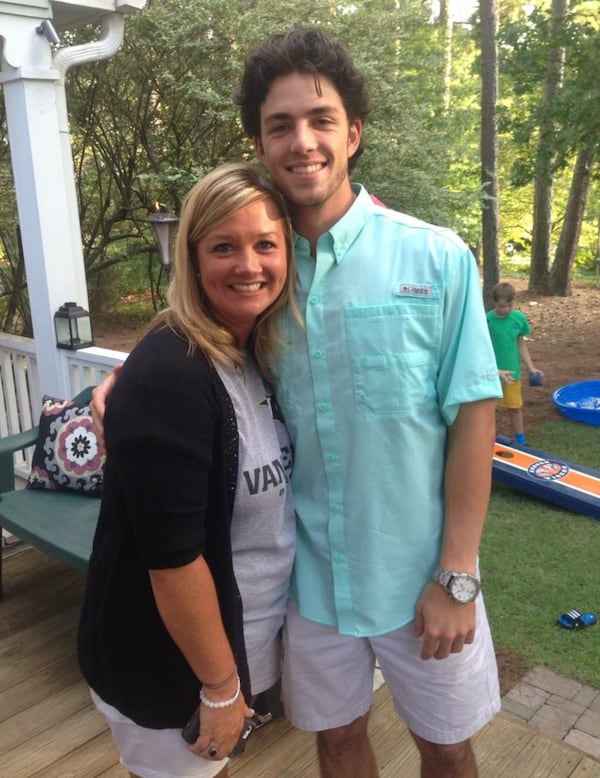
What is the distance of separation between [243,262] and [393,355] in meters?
0.31

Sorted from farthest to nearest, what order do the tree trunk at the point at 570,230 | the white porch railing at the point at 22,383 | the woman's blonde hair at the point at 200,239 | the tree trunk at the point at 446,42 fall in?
the tree trunk at the point at 446,42 < the tree trunk at the point at 570,230 < the white porch railing at the point at 22,383 < the woman's blonde hair at the point at 200,239

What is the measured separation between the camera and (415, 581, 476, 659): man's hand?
1.35m

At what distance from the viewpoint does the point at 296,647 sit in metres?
1.47

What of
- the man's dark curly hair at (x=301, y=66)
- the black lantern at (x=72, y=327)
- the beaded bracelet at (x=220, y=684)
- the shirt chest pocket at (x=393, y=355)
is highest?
the man's dark curly hair at (x=301, y=66)

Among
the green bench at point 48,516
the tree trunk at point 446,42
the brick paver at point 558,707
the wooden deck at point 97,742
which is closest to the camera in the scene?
the wooden deck at point 97,742

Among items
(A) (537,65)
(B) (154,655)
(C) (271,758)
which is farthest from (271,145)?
(A) (537,65)

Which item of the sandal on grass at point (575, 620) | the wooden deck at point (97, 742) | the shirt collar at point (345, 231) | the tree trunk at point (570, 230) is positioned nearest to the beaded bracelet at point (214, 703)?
the shirt collar at point (345, 231)

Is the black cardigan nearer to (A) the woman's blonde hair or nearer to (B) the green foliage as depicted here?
(A) the woman's blonde hair

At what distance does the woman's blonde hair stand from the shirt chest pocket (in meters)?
0.22

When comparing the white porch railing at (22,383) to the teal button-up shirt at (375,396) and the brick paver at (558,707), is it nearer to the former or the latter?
the brick paver at (558,707)

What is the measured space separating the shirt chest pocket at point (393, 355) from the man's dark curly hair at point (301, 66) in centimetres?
42

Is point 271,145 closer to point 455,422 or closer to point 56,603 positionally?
point 455,422

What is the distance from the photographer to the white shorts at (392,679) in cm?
141

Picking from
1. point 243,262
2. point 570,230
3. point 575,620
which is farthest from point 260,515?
point 570,230
